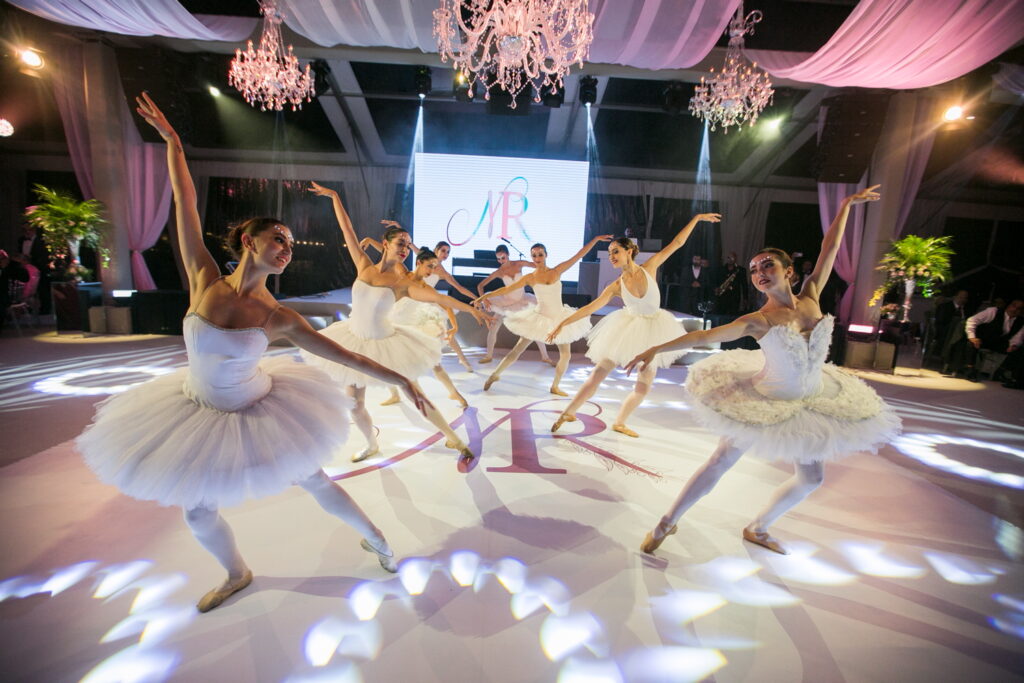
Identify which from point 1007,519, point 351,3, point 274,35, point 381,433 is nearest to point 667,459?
point 1007,519

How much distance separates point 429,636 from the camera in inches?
64.7

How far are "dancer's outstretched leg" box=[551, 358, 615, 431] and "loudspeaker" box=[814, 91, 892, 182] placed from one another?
21.0 ft

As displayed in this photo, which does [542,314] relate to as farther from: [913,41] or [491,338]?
[913,41]

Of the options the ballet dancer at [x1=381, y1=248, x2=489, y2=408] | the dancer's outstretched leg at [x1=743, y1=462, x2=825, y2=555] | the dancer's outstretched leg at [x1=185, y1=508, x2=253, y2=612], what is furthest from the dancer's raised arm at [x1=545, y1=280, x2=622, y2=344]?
the dancer's outstretched leg at [x1=185, y1=508, x2=253, y2=612]

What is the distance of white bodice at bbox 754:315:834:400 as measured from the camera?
196 centimetres

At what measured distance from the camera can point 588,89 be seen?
7914 mm

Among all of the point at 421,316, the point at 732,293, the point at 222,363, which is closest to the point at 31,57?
the point at 421,316

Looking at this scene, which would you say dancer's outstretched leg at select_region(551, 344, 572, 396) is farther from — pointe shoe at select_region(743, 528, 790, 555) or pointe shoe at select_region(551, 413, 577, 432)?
pointe shoe at select_region(743, 528, 790, 555)

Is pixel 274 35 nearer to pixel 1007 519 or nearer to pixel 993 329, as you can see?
pixel 1007 519

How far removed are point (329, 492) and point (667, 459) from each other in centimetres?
240

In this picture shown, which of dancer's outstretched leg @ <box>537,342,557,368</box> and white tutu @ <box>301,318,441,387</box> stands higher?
white tutu @ <box>301,318,441,387</box>

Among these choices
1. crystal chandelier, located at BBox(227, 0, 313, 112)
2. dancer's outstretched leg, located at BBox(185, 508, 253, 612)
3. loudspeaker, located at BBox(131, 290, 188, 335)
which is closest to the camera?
dancer's outstretched leg, located at BBox(185, 508, 253, 612)

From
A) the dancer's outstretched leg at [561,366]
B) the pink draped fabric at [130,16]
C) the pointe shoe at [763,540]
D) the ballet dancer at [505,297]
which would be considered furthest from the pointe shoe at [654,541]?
the pink draped fabric at [130,16]

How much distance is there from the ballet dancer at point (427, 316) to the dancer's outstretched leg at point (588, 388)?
995 millimetres
